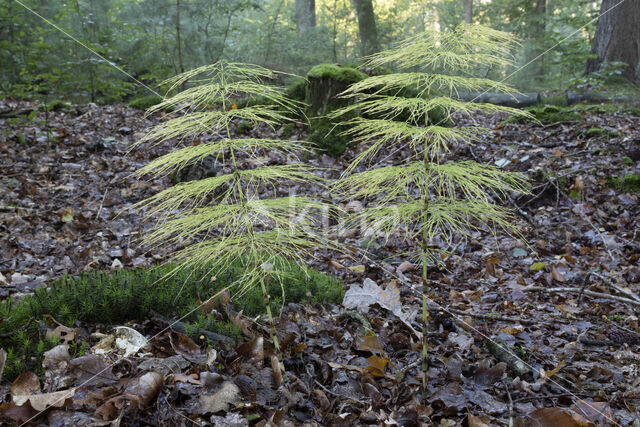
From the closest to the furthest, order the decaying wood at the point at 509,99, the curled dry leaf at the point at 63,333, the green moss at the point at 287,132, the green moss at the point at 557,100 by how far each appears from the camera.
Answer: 1. the curled dry leaf at the point at 63,333
2. the green moss at the point at 287,132
3. the green moss at the point at 557,100
4. the decaying wood at the point at 509,99

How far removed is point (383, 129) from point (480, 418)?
1.84 m

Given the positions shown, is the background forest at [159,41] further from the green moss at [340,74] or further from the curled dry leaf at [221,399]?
the curled dry leaf at [221,399]

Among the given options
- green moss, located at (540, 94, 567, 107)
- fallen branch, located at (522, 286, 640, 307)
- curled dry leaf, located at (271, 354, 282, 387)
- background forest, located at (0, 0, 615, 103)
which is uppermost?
background forest, located at (0, 0, 615, 103)

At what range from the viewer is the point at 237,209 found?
2.36 metres

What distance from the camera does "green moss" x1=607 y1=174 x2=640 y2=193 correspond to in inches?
227

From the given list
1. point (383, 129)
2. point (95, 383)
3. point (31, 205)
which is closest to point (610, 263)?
point (383, 129)

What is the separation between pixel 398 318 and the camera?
3.67 meters

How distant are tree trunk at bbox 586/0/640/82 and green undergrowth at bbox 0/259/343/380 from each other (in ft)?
31.7

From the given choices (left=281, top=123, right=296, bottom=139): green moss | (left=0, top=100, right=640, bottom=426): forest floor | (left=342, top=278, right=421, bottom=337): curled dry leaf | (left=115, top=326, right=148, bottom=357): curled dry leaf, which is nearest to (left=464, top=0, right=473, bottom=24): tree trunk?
(left=0, top=100, right=640, bottom=426): forest floor

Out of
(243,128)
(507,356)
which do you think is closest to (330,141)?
(243,128)

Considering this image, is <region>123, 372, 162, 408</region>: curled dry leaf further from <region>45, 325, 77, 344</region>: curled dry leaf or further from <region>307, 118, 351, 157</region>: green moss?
<region>307, 118, 351, 157</region>: green moss

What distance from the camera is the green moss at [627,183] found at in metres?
5.76

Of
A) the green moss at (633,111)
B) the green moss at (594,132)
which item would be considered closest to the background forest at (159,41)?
the green moss at (633,111)

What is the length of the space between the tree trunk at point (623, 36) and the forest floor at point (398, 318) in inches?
107
